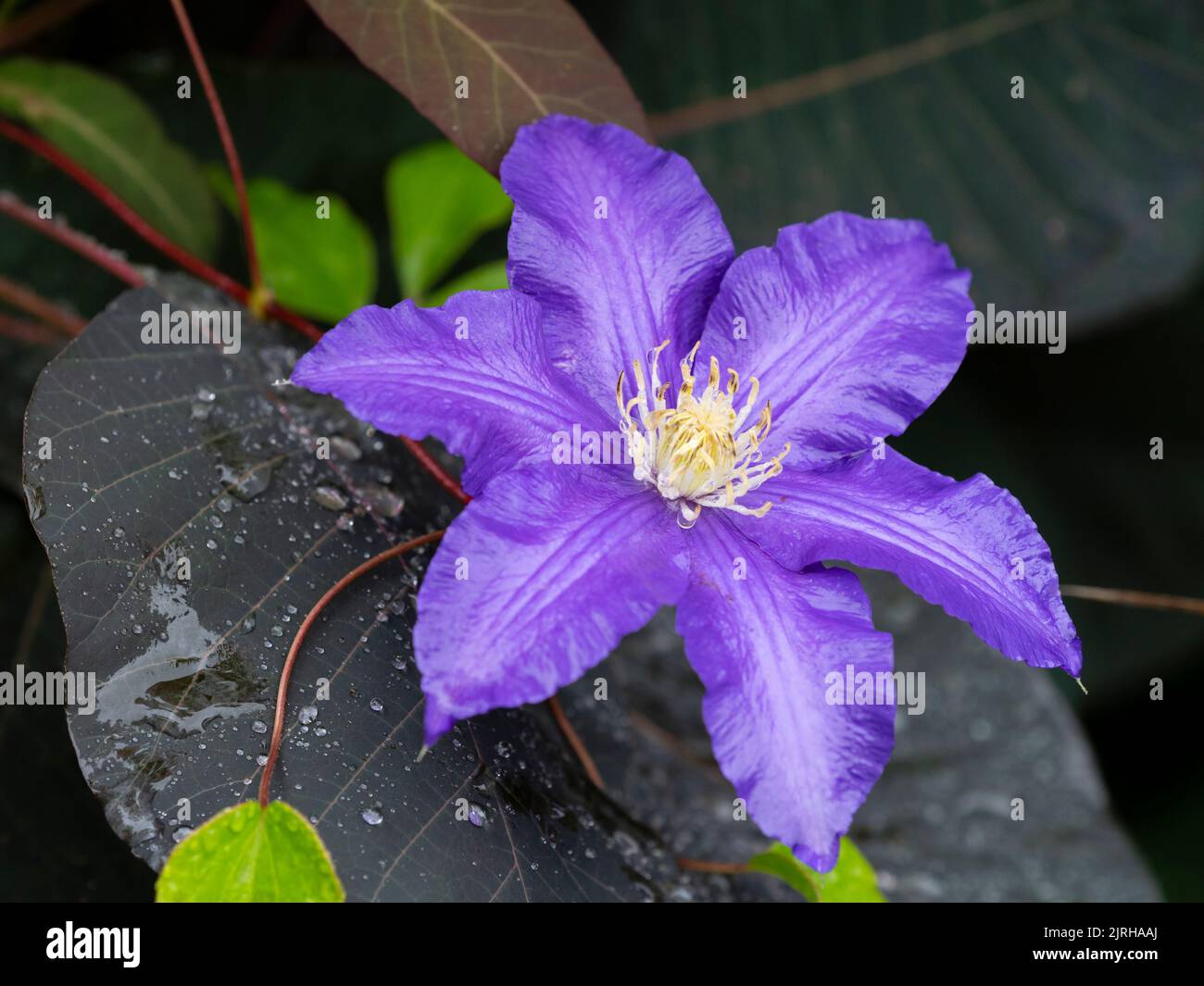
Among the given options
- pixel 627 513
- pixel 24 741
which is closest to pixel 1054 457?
pixel 627 513

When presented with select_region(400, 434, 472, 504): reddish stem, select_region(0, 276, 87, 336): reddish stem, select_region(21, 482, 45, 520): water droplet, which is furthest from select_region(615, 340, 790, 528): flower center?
select_region(0, 276, 87, 336): reddish stem

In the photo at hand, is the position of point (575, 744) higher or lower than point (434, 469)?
lower

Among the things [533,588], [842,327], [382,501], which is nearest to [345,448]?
[382,501]

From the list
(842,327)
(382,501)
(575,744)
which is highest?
(842,327)

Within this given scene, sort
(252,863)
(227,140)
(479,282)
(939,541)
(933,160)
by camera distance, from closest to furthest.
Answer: (252,863) < (939,541) < (227,140) < (479,282) < (933,160)

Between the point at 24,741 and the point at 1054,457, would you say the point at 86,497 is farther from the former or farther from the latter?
the point at 1054,457

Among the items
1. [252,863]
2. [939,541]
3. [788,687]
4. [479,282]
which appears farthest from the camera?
[479,282]

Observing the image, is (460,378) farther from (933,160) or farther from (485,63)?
(933,160)
